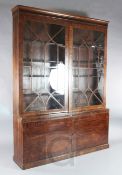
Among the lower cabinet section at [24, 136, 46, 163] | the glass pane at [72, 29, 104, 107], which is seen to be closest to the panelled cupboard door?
the glass pane at [72, 29, 104, 107]

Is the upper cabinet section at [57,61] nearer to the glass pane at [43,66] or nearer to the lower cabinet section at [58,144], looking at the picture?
the glass pane at [43,66]

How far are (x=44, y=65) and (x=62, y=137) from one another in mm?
905

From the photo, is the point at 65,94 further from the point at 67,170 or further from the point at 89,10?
the point at 89,10

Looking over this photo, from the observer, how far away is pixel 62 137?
2910 millimetres

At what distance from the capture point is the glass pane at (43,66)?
2.70 m

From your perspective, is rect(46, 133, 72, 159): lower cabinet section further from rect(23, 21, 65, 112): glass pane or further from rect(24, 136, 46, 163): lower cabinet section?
rect(23, 21, 65, 112): glass pane

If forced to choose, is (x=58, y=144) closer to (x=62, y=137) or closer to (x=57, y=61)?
(x=62, y=137)

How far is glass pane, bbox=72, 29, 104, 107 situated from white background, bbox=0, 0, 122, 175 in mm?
643

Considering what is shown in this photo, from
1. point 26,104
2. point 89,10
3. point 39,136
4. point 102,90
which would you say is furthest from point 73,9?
point 39,136

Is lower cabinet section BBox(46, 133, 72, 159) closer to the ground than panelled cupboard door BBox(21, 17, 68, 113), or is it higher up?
closer to the ground

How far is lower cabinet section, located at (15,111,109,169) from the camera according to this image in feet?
8.75

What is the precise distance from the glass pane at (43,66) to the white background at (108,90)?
481 mm

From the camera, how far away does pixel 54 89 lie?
291cm

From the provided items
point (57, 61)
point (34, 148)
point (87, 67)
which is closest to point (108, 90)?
point (87, 67)
